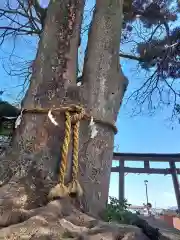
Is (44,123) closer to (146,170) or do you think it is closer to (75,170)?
(75,170)

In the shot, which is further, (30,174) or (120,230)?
(30,174)

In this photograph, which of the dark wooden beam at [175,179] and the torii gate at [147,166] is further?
the dark wooden beam at [175,179]

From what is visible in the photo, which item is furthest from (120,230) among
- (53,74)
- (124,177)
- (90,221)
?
(124,177)

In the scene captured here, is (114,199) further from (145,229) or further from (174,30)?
(174,30)

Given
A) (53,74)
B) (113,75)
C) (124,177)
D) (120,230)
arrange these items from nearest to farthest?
(120,230) → (53,74) → (113,75) → (124,177)

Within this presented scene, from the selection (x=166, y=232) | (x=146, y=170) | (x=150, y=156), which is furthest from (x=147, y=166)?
(x=166, y=232)

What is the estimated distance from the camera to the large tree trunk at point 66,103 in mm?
1260

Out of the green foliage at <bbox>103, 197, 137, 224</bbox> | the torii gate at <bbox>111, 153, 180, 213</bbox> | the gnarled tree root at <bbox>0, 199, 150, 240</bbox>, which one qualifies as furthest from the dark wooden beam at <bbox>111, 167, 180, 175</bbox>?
the gnarled tree root at <bbox>0, 199, 150, 240</bbox>

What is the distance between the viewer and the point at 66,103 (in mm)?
1505

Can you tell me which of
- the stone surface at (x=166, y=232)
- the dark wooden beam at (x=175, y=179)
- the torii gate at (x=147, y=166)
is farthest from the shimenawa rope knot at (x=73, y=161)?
the dark wooden beam at (x=175, y=179)

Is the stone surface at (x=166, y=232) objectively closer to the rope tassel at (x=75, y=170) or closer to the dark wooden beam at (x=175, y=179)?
the rope tassel at (x=75, y=170)

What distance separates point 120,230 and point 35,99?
936 mm

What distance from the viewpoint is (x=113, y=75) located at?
1817 mm

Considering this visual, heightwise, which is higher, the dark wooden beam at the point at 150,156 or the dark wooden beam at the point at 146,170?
the dark wooden beam at the point at 150,156
